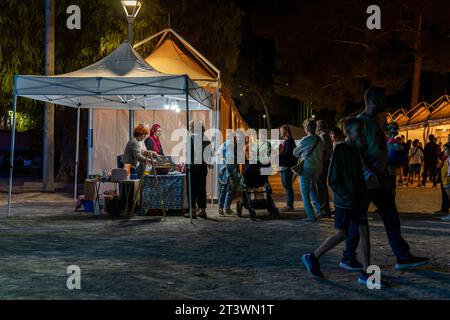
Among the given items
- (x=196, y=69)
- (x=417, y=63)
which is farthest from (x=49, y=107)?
(x=417, y=63)

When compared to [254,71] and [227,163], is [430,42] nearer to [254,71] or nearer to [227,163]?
[227,163]

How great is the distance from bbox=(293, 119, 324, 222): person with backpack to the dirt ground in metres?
0.45

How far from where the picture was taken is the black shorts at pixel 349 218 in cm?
608

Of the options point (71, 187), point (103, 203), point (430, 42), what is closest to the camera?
point (103, 203)

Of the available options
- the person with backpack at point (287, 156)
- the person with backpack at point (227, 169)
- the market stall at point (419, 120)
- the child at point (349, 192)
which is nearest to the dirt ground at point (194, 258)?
the child at point (349, 192)

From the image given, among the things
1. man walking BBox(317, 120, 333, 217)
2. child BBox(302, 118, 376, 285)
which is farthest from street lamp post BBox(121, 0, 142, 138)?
child BBox(302, 118, 376, 285)

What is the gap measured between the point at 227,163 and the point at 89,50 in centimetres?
761

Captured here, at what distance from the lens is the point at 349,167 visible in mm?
6031

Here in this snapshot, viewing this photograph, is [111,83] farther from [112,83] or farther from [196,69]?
[196,69]

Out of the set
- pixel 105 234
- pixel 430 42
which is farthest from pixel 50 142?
pixel 430 42

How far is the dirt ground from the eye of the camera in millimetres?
5695

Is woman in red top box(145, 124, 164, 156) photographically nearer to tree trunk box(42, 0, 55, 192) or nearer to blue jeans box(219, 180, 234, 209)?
blue jeans box(219, 180, 234, 209)

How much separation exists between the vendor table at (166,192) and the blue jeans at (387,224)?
5.99 metres

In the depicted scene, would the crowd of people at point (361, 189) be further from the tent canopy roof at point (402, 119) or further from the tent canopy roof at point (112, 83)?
the tent canopy roof at point (402, 119)
